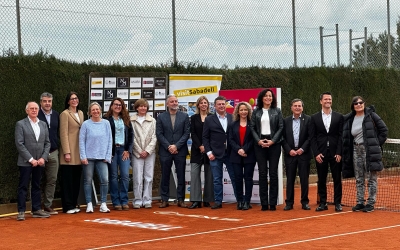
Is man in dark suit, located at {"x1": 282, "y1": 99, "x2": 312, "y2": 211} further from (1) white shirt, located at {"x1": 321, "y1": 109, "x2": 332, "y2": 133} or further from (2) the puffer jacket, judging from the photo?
(2) the puffer jacket

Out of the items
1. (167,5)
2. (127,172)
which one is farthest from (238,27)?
(127,172)

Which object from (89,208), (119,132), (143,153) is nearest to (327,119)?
(143,153)

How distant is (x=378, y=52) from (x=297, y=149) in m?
10.5

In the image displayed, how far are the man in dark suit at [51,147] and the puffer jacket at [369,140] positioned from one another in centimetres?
501

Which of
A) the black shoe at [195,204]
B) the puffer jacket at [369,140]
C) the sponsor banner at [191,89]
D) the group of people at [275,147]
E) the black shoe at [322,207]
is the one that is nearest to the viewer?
the puffer jacket at [369,140]

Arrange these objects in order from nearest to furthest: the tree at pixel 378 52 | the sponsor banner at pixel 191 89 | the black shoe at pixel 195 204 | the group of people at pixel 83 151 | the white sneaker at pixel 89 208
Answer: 1. the group of people at pixel 83 151
2. the white sneaker at pixel 89 208
3. the black shoe at pixel 195 204
4. the sponsor banner at pixel 191 89
5. the tree at pixel 378 52

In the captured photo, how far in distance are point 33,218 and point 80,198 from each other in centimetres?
133

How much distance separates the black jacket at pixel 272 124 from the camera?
13.7 metres

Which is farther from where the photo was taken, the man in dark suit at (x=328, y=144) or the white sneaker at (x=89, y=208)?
the white sneaker at (x=89, y=208)

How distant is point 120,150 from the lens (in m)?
14.2

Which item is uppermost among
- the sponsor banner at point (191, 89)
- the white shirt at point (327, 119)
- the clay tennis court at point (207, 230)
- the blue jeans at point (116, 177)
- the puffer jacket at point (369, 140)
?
the sponsor banner at point (191, 89)

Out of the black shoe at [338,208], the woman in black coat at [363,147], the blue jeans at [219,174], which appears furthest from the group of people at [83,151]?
the woman in black coat at [363,147]

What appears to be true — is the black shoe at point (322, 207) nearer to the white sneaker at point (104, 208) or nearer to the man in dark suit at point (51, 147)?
the white sneaker at point (104, 208)

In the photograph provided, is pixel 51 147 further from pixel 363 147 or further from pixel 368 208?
pixel 368 208
